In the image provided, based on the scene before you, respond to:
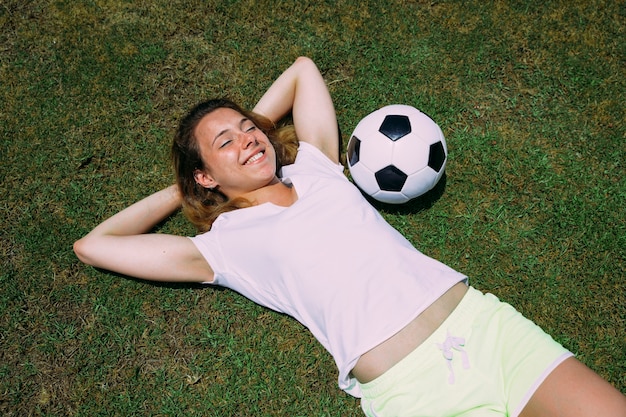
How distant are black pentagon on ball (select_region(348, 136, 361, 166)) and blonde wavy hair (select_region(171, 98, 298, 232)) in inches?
19.2

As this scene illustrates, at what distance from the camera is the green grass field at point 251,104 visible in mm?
4031

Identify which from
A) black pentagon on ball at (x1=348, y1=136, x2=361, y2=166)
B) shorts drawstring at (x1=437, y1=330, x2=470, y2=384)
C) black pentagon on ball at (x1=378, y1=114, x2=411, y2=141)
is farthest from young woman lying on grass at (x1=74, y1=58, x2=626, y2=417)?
black pentagon on ball at (x1=378, y1=114, x2=411, y2=141)

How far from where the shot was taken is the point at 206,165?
3.66 meters

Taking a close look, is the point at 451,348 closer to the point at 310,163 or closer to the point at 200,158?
the point at 310,163

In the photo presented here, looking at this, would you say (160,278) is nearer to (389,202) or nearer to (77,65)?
(389,202)

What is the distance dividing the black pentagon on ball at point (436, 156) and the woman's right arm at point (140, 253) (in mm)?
1829

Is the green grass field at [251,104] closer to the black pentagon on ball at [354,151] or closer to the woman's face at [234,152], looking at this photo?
the black pentagon on ball at [354,151]

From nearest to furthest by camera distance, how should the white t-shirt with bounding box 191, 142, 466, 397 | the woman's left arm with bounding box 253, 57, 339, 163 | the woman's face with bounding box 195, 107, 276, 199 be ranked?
the white t-shirt with bounding box 191, 142, 466, 397 → the woman's face with bounding box 195, 107, 276, 199 → the woman's left arm with bounding box 253, 57, 339, 163

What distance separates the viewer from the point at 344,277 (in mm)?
3219

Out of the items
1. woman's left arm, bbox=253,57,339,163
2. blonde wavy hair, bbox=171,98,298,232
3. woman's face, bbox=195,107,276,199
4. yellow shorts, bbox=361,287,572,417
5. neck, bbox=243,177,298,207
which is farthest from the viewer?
woman's left arm, bbox=253,57,339,163

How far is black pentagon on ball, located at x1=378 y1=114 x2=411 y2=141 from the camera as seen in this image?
12.0 ft

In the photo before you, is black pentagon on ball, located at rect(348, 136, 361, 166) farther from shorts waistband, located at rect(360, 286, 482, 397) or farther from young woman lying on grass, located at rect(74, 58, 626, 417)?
shorts waistband, located at rect(360, 286, 482, 397)

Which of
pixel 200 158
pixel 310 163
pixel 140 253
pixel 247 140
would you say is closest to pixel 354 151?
pixel 310 163

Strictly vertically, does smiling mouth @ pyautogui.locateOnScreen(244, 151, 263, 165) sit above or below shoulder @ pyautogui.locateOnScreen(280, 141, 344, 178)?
above
